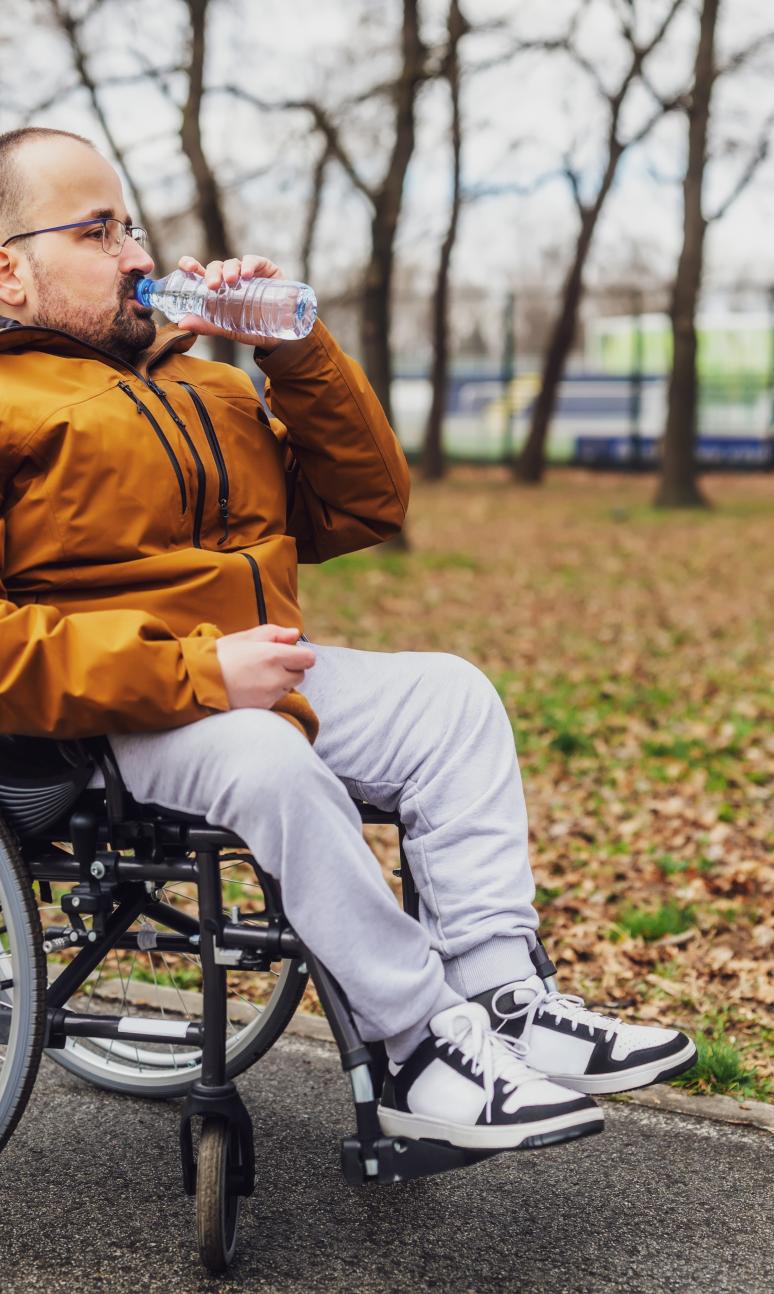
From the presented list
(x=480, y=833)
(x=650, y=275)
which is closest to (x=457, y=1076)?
(x=480, y=833)

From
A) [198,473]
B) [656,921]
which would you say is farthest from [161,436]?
[656,921]

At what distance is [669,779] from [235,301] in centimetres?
362

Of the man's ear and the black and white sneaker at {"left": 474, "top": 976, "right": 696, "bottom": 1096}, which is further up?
the man's ear

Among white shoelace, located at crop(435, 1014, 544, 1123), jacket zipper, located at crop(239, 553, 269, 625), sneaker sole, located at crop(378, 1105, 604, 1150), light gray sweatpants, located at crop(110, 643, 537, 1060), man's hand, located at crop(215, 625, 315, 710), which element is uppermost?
jacket zipper, located at crop(239, 553, 269, 625)

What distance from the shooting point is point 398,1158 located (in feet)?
7.27

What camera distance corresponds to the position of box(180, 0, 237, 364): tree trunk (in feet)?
47.8

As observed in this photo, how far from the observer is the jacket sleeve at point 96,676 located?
2.26 meters

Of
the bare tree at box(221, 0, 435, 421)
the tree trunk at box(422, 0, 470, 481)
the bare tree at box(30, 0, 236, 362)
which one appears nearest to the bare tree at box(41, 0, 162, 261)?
the bare tree at box(30, 0, 236, 362)

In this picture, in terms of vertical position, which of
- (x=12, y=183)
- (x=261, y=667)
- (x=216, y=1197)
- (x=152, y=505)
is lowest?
(x=216, y=1197)

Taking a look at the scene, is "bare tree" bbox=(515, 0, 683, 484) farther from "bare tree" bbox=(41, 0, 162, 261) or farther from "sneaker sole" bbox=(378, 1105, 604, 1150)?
"sneaker sole" bbox=(378, 1105, 604, 1150)

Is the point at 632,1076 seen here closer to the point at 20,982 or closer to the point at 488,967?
the point at 488,967

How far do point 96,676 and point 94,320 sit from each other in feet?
2.47

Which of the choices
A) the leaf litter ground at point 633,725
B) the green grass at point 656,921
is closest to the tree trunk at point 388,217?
the leaf litter ground at point 633,725

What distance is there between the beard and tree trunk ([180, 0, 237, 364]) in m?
12.3
